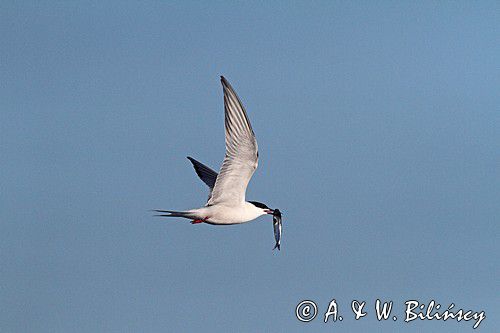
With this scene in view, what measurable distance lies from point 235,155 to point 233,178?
71 centimetres

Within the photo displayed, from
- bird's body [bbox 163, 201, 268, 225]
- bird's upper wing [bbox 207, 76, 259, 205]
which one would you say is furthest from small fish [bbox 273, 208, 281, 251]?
bird's upper wing [bbox 207, 76, 259, 205]

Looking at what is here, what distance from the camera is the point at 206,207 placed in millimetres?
23703

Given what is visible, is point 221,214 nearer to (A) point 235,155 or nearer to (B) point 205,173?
(A) point 235,155

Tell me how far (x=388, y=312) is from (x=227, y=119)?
7.29m

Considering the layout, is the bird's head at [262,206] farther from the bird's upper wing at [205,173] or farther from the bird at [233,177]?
the bird's upper wing at [205,173]

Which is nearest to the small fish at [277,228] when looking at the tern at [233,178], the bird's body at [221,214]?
the tern at [233,178]

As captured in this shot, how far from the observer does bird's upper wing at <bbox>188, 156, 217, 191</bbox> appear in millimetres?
27594

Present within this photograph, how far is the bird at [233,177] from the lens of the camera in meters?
22.1

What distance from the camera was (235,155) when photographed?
74.6ft

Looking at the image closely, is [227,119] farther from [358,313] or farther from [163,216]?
[358,313]

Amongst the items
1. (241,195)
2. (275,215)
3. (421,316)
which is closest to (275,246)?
(275,215)

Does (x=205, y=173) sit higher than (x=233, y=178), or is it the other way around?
(x=205, y=173)

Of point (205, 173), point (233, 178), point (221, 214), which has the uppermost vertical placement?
point (205, 173)

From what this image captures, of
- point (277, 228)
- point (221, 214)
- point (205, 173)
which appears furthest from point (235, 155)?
point (205, 173)
